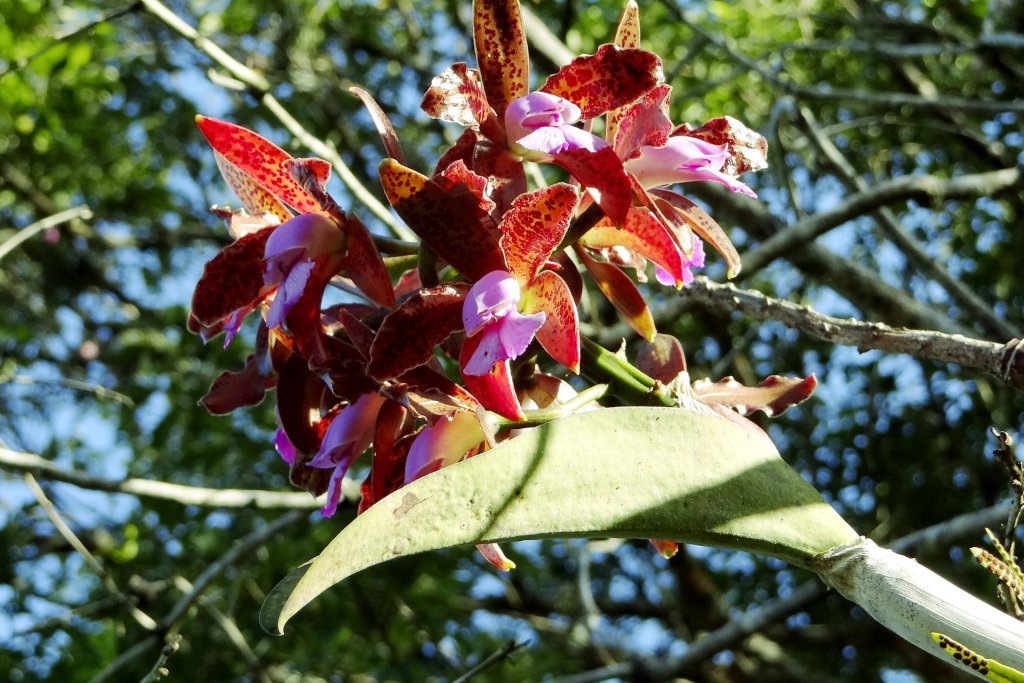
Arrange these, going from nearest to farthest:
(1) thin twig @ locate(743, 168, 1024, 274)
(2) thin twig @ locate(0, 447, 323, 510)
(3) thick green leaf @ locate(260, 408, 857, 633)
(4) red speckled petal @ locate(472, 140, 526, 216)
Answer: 1. (3) thick green leaf @ locate(260, 408, 857, 633)
2. (4) red speckled petal @ locate(472, 140, 526, 216)
3. (2) thin twig @ locate(0, 447, 323, 510)
4. (1) thin twig @ locate(743, 168, 1024, 274)

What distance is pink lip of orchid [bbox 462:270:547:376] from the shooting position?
87 cm

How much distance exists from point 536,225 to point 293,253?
0.25m

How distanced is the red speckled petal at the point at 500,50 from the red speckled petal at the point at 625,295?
19cm

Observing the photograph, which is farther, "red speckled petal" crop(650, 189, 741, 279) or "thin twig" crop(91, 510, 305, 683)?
"thin twig" crop(91, 510, 305, 683)

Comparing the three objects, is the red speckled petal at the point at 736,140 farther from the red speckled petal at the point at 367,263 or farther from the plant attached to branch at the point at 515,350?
the red speckled petal at the point at 367,263

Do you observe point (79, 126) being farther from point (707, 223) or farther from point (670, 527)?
point (670, 527)

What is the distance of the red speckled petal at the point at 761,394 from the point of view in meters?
1.10

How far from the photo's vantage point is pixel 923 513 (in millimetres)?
4195

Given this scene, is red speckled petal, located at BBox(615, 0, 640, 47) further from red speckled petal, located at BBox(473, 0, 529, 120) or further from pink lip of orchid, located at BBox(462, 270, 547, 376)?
pink lip of orchid, located at BBox(462, 270, 547, 376)

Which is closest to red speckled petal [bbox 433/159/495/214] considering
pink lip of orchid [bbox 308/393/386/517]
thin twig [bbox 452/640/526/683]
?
pink lip of orchid [bbox 308/393/386/517]

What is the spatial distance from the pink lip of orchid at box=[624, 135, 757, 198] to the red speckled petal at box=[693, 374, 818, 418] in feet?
0.74

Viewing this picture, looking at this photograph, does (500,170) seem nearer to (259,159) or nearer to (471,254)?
(471,254)

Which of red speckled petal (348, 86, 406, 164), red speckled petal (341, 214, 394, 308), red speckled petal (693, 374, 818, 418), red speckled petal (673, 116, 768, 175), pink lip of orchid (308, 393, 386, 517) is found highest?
red speckled petal (348, 86, 406, 164)

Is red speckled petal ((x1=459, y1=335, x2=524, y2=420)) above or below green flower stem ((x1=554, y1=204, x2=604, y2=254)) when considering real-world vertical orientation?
below
